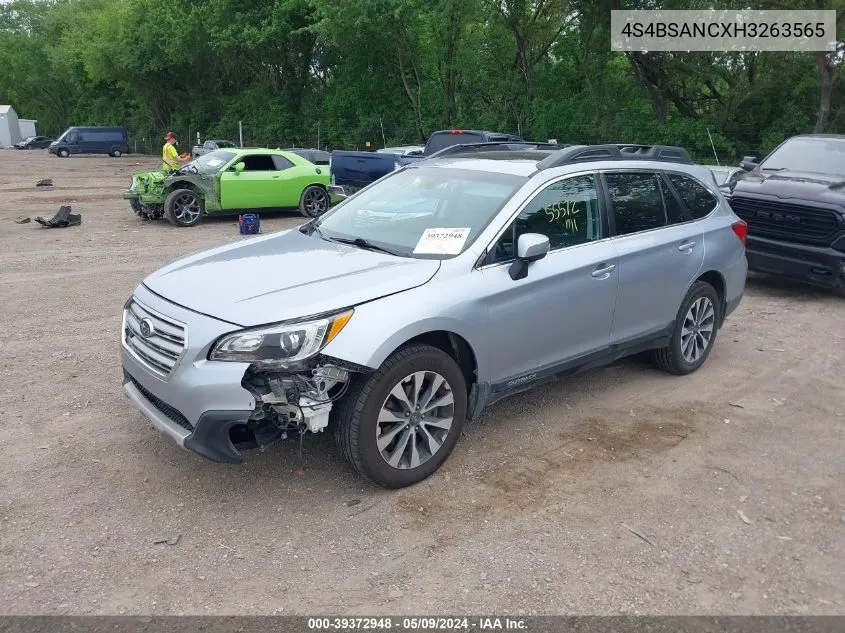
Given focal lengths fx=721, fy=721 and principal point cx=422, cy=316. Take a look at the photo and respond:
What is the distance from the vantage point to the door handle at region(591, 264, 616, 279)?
183 inches

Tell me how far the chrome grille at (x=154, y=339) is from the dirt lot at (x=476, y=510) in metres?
0.69

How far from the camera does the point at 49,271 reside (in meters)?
9.45

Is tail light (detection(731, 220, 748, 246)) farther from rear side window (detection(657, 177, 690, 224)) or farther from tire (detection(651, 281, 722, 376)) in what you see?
rear side window (detection(657, 177, 690, 224))

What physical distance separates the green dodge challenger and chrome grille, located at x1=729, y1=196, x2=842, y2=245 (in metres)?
8.96

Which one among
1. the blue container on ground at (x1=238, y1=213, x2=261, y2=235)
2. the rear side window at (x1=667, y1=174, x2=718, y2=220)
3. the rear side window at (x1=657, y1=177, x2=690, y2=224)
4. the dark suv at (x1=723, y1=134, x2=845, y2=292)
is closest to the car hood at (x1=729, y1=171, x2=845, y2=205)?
the dark suv at (x1=723, y1=134, x2=845, y2=292)

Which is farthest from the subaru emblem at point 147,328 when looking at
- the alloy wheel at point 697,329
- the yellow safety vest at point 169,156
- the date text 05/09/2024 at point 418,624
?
the yellow safety vest at point 169,156

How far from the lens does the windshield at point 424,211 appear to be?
427cm

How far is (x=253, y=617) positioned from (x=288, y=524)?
2.23 ft

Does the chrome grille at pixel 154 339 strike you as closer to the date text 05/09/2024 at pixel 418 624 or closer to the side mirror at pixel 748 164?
the date text 05/09/2024 at pixel 418 624

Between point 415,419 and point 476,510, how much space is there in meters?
0.57

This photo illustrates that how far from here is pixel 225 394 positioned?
3.42m

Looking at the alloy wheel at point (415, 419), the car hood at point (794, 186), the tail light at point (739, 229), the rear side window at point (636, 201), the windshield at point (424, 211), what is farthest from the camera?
the car hood at point (794, 186)

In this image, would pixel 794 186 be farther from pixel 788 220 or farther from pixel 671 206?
pixel 671 206

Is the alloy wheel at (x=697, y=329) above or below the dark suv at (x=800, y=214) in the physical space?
below
